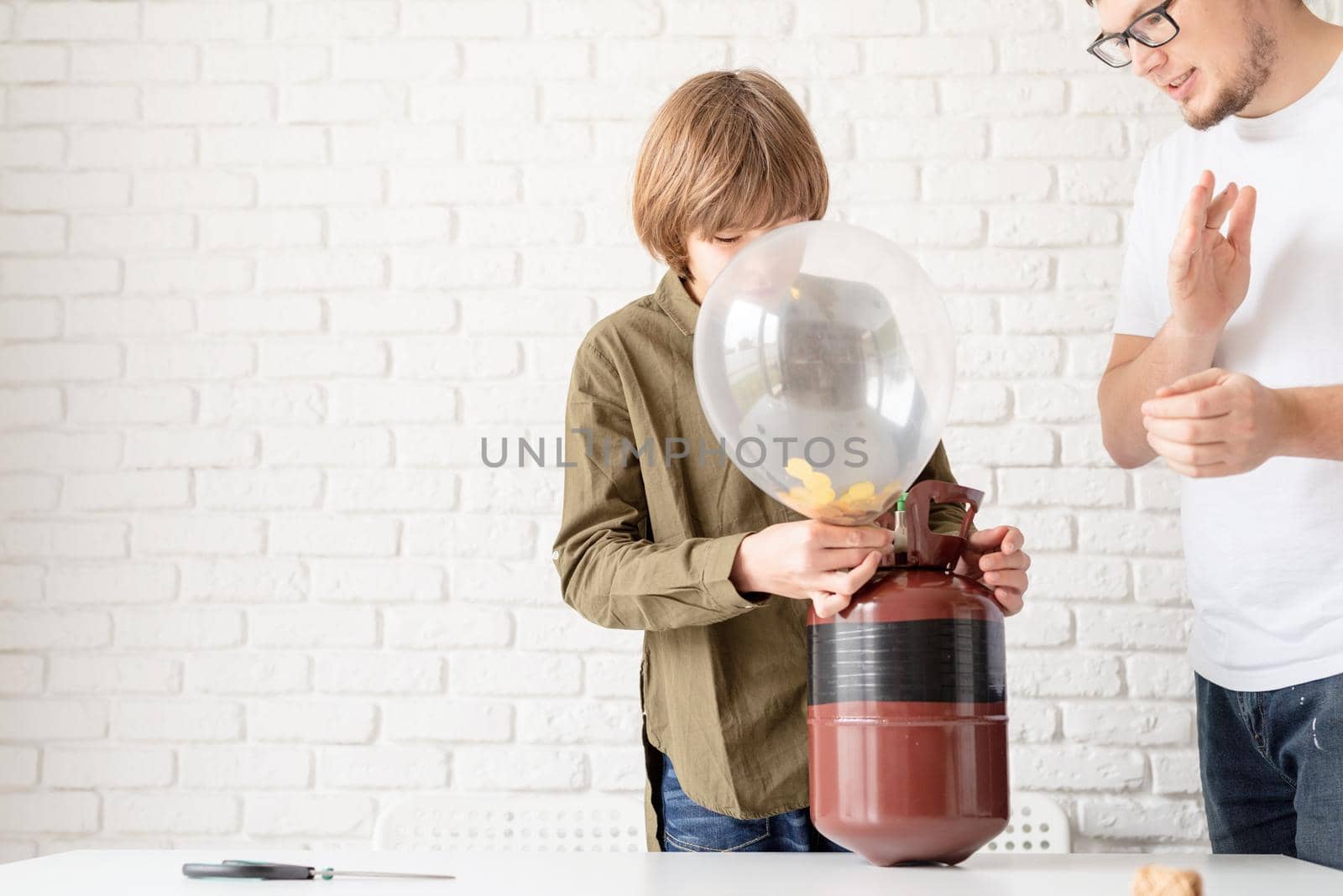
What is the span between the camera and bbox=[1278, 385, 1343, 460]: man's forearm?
41.8 inches

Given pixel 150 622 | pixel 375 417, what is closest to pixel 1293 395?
pixel 375 417

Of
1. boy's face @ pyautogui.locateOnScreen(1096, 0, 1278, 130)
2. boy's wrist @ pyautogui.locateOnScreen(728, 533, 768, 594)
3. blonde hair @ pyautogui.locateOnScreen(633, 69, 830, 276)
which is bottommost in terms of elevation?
boy's wrist @ pyautogui.locateOnScreen(728, 533, 768, 594)

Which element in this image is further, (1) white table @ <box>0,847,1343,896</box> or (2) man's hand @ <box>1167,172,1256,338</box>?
(2) man's hand @ <box>1167,172,1256,338</box>

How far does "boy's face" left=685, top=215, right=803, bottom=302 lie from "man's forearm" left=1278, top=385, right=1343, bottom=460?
19.2 inches

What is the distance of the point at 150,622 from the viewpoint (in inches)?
74.1

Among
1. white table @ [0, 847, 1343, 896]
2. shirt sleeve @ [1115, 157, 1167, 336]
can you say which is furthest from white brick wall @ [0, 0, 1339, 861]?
white table @ [0, 847, 1343, 896]

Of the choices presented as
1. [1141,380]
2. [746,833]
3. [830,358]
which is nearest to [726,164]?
[830,358]

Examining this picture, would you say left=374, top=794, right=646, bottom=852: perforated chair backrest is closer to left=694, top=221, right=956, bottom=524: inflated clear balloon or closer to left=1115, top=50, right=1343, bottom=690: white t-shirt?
left=1115, top=50, right=1343, bottom=690: white t-shirt

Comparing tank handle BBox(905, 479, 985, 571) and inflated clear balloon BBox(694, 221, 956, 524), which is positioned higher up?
inflated clear balloon BBox(694, 221, 956, 524)

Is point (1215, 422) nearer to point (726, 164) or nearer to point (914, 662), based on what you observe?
point (914, 662)

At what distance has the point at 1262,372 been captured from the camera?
1220 millimetres

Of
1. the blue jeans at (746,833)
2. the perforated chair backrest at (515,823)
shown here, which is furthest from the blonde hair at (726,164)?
the perforated chair backrest at (515,823)

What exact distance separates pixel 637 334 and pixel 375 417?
840 mm

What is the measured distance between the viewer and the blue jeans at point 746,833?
109 cm
